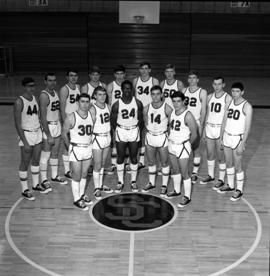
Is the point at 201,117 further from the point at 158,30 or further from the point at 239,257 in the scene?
the point at 158,30

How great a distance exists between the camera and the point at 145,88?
8.44m

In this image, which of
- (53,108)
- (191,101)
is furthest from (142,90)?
(53,108)

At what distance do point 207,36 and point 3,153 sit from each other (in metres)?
12.9

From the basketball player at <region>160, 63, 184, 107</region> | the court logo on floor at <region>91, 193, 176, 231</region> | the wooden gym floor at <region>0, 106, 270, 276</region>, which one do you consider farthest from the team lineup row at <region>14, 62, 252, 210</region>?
the basketball player at <region>160, 63, 184, 107</region>

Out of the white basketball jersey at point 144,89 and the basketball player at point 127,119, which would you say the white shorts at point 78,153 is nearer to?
the basketball player at point 127,119

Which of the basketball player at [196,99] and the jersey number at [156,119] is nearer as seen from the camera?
the jersey number at [156,119]

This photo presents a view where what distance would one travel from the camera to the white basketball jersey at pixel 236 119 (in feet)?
22.0

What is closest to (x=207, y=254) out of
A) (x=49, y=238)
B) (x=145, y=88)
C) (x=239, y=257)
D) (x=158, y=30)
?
→ (x=239, y=257)

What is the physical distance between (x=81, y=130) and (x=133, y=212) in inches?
63.3

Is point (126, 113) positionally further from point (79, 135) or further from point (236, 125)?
point (236, 125)

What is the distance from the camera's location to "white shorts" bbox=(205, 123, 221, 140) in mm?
7305

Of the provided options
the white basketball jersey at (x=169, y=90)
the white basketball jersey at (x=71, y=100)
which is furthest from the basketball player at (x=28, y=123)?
the white basketball jersey at (x=169, y=90)

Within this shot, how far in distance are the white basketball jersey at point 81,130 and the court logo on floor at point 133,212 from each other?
4.05 feet

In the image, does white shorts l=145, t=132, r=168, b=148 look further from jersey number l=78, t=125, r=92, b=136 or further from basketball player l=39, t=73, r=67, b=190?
basketball player l=39, t=73, r=67, b=190
